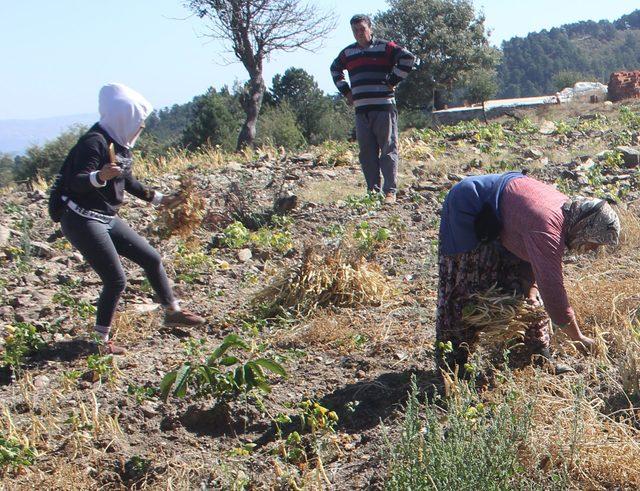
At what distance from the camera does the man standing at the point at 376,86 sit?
311 inches

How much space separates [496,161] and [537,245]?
665cm

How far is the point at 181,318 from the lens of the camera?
5035 mm

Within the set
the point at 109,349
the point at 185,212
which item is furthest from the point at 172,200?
the point at 109,349

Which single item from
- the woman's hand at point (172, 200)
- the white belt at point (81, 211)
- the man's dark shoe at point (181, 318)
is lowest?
the man's dark shoe at point (181, 318)

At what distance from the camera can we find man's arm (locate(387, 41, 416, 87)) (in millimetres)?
7875

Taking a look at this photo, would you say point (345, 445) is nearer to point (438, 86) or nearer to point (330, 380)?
point (330, 380)

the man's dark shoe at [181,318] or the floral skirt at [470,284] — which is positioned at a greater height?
the floral skirt at [470,284]

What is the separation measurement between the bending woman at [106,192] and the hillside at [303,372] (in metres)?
0.44

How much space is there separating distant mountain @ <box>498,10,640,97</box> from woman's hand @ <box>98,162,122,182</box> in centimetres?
6042


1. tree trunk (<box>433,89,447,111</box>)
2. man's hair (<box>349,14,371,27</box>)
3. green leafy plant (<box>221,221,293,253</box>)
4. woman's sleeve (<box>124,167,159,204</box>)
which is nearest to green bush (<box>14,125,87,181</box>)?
tree trunk (<box>433,89,447,111</box>)

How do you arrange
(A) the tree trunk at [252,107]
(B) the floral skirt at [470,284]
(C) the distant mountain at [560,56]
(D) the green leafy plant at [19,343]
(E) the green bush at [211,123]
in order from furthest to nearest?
(C) the distant mountain at [560,56]
(E) the green bush at [211,123]
(A) the tree trunk at [252,107]
(D) the green leafy plant at [19,343]
(B) the floral skirt at [470,284]

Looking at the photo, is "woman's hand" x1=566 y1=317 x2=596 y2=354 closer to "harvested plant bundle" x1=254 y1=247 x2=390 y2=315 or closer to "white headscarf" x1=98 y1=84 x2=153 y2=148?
"harvested plant bundle" x1=254 y1=247 x2=390 y2=315

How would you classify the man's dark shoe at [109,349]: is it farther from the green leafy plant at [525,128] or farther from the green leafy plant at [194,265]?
the green leafy plant at [525,128]

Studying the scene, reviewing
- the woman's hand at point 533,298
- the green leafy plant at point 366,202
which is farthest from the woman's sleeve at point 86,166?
the green leafy plant at point 366,202
